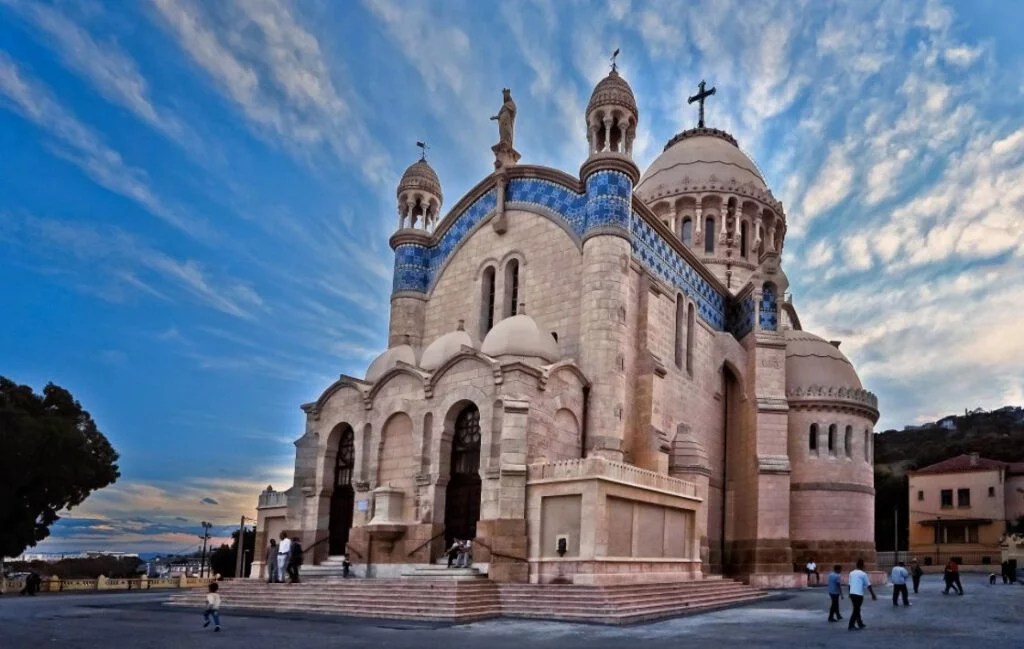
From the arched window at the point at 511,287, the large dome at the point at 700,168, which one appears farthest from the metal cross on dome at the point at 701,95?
the arched window at the point at 511,287

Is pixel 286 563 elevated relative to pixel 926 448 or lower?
lower

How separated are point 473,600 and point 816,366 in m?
20.1

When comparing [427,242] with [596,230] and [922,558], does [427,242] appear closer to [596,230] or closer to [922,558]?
[596,230]

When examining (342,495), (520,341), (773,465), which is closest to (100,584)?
(342,495)

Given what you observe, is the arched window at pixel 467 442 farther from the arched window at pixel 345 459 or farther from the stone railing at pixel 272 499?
the stone railing at pixel 272 499

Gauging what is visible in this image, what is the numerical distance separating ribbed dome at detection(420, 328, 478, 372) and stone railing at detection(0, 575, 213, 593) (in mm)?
13887

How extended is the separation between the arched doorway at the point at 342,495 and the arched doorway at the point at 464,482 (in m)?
4.20

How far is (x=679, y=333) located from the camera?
2906 cm

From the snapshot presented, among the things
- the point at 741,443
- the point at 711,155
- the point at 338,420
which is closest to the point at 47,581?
the point at 338,420

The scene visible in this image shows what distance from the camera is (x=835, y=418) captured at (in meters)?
31.8

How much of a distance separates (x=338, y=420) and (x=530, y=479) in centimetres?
800

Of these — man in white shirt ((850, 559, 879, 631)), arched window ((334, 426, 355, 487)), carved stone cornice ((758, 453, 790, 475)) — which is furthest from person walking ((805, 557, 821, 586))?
arched window ((334, 426, 355, 487))

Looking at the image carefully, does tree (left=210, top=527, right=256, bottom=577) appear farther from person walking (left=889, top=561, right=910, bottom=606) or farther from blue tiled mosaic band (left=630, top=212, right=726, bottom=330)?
person walking (left=889, top=561, right=910, bottom=606)

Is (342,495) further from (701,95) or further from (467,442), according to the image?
(701,95)
